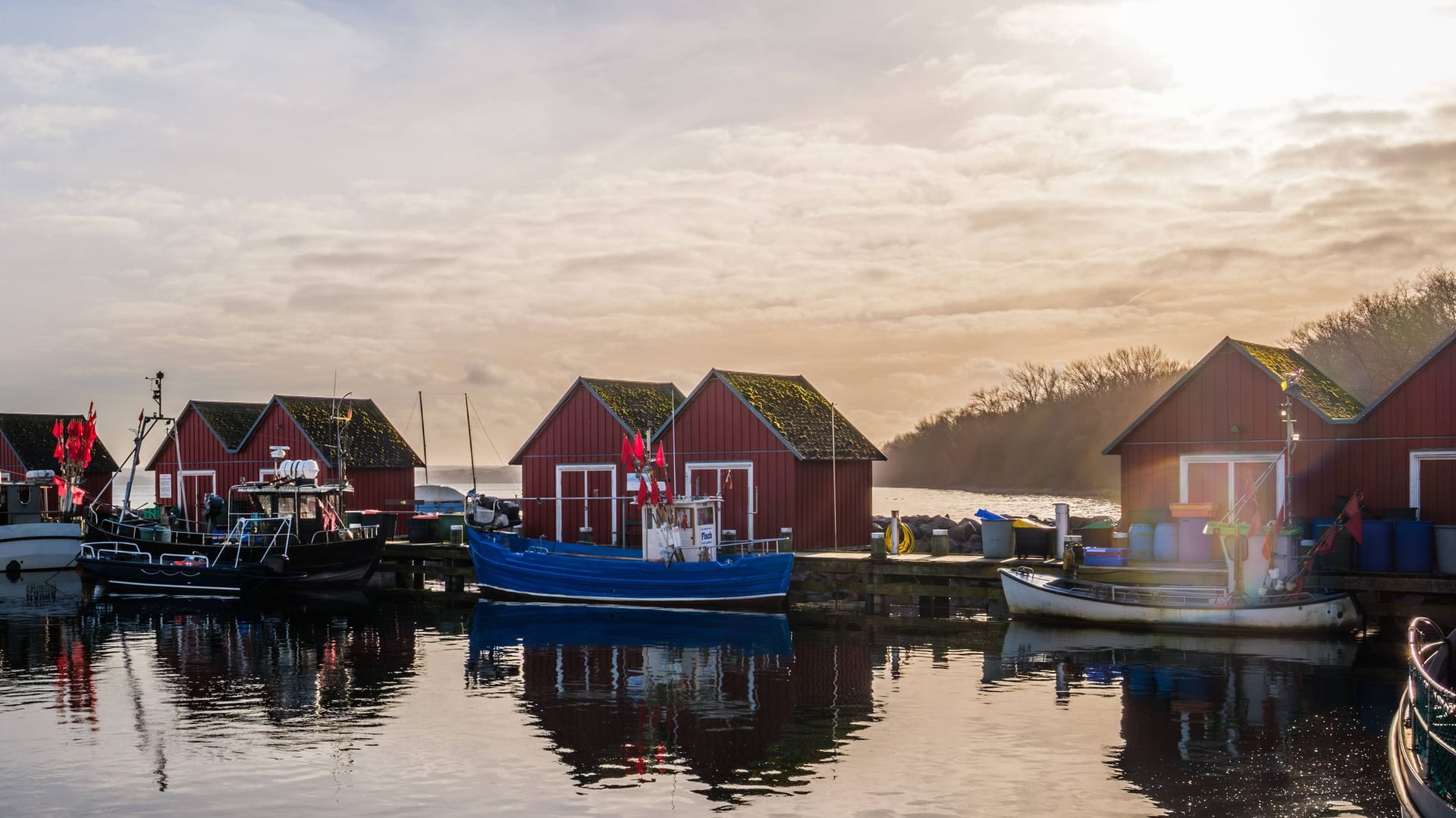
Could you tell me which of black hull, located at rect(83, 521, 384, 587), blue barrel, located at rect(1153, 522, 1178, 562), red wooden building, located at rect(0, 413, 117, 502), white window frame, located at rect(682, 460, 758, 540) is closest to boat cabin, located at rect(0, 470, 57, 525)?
red wooden building, located at rect(0, 413, 117, 502)

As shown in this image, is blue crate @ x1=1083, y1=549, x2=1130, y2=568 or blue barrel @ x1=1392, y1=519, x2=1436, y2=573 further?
blue crate @ x1=1083, y1=549, x2=1130, y2=568

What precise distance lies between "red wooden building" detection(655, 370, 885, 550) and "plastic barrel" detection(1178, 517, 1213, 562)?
10798 mm

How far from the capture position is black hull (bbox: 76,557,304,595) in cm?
4047

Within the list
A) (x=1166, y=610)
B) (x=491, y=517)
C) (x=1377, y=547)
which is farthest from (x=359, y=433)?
(x=1377, y=547)

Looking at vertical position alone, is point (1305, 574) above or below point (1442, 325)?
below

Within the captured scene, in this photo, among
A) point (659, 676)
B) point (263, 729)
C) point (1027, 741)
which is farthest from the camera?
point (659, 676)

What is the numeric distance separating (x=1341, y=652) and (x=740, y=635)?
11887 mm

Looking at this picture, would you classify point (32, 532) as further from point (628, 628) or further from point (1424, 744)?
point (1424, 744)

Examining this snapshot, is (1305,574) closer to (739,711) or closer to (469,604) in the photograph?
(739,711)

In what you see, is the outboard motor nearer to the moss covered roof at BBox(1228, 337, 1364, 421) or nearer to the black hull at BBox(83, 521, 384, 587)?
the black hull at BBox(83, 521, 384, 587)

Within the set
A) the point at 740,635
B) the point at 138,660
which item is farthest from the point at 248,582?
the point at 740,635

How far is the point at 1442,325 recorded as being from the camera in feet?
221

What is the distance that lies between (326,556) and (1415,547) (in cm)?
2848

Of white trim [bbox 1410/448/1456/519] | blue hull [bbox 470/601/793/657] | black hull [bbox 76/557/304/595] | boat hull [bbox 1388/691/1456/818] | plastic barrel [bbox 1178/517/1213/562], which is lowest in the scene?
blue hull [bbox 470/601/793/657]
